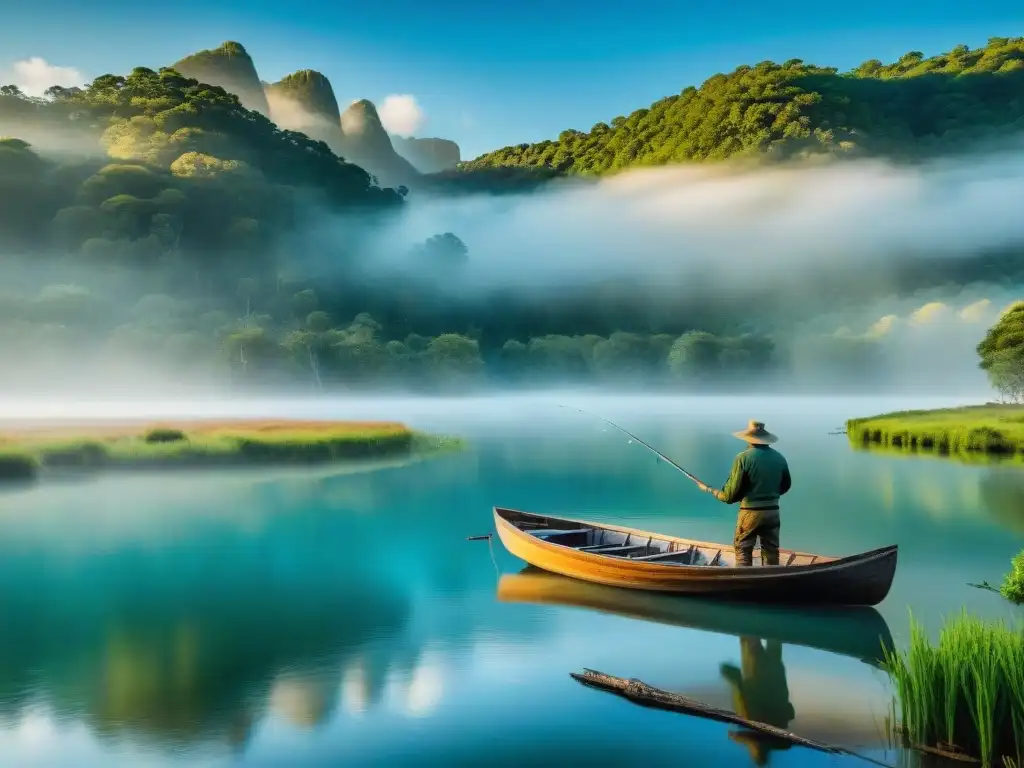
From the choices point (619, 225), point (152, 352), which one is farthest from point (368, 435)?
point (619, 225)

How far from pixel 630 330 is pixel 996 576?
13870 cm

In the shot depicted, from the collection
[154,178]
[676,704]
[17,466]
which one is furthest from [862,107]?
[676,704]

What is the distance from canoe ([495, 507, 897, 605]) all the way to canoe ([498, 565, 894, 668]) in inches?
8.5

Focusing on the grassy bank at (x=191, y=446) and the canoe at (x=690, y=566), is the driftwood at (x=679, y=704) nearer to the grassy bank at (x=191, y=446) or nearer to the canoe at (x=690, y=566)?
the canoe at (x=690, y=566)

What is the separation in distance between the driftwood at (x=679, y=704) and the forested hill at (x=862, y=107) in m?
153

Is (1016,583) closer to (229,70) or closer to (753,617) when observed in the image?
(753,617)

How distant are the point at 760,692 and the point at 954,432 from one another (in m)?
38.0

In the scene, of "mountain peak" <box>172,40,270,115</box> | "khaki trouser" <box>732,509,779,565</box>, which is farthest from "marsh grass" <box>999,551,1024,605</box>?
"mountain peak" <box>172,40,270,115</box>

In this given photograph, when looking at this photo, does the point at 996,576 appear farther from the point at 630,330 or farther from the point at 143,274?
the point at 630,330

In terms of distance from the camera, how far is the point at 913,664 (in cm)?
747

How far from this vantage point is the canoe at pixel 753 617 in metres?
12.0

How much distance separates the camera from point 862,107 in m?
150

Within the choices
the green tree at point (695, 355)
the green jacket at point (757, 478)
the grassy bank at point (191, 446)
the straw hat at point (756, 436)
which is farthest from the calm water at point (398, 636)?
the green tree at point (695, 355)

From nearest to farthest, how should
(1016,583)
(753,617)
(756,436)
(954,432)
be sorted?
(756,436) → (753,617) → (1016,583) → (954,432)
